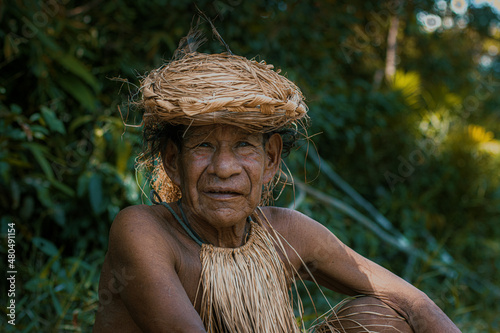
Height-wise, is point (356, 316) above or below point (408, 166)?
above

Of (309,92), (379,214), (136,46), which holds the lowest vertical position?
(379,214)

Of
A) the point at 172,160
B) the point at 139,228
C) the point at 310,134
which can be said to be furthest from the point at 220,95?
the point at 310,134

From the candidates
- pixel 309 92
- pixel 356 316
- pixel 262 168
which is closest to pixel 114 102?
pixel 309 92

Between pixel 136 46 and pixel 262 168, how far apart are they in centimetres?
250

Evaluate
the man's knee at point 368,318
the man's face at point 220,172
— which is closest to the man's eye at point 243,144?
the man's face at point 220,172

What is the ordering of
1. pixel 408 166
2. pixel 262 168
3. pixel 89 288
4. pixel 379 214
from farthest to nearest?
1. pixel 408 166
2. pixel 379 214
3. pixel 89 288
4. pixel 262 168

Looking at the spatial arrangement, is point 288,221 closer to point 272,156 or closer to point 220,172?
point 272,156

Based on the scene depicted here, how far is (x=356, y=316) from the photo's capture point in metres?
1.97

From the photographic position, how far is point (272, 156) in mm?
1963

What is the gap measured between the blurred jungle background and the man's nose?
35 cm

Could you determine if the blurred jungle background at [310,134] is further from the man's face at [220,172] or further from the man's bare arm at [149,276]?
the man's bare arm at [149,276]

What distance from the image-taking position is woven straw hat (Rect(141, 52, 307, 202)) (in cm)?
164

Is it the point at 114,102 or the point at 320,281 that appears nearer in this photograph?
the point at 320,281

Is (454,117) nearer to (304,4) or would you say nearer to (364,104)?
(364,104)
